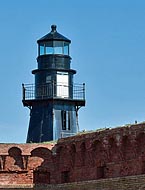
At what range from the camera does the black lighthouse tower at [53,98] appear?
4928 cm

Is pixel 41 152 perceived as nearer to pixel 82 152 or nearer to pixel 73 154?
pixel 73 154

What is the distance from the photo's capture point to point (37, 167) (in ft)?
145

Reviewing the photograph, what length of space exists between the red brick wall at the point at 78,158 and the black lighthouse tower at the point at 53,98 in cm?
A: 456

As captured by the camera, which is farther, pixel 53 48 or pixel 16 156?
pixel 53 48

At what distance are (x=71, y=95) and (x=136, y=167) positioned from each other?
1250 centimetres

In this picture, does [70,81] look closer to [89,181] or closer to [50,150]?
[50,150]

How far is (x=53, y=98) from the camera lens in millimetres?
49125

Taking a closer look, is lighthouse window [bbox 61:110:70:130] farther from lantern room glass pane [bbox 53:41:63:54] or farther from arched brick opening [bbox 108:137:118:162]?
arched brick opening [bbox 108:137:118:162]

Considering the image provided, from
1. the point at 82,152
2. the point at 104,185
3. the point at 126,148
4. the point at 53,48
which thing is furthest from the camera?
the point at 53,48

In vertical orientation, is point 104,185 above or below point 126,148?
below

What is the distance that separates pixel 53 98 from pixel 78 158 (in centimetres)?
725

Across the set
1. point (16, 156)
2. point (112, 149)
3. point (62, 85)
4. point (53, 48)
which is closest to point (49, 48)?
point (53, 48)

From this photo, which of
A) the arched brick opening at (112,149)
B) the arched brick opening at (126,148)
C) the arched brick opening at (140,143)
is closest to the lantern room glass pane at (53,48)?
the arched brick opening at (112,149)

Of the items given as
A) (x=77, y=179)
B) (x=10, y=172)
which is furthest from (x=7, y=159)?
(x=77, y=179)
